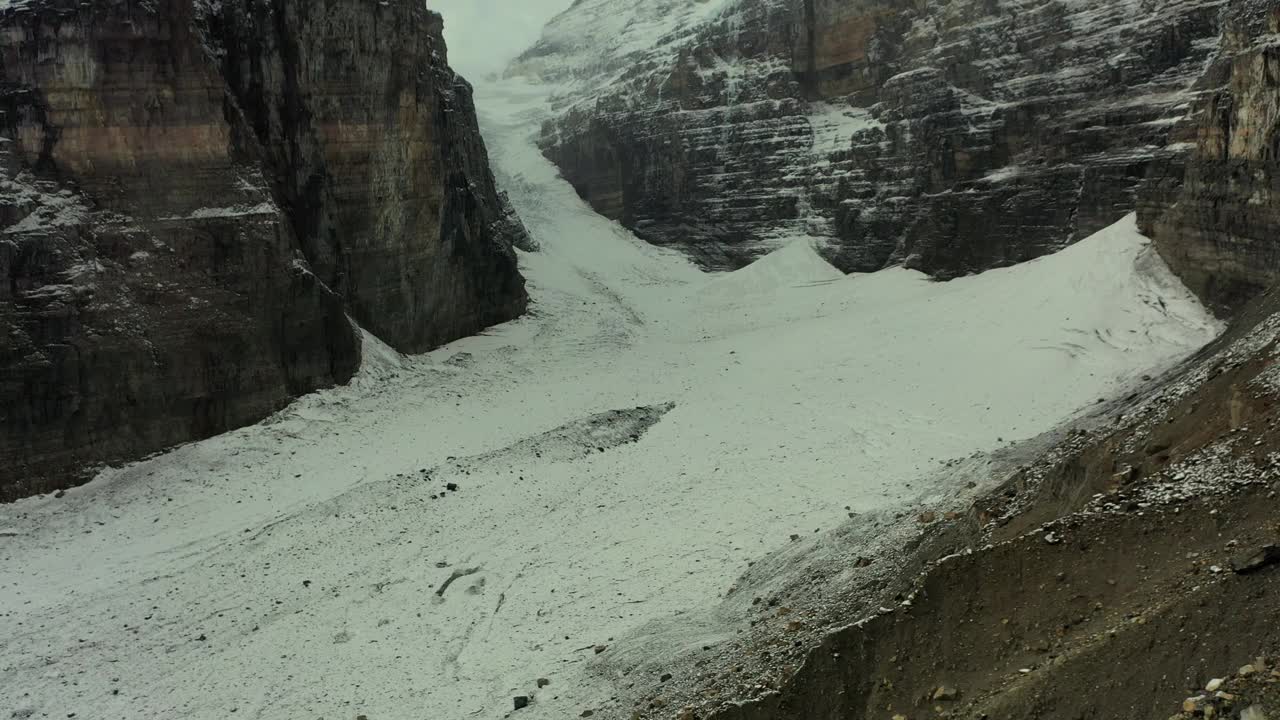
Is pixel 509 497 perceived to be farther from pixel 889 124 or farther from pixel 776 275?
pixel 889 124

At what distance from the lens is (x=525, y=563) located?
15.9 metres

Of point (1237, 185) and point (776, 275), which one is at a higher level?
point (1237, 185)

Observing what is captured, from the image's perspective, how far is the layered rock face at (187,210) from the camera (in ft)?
66.1

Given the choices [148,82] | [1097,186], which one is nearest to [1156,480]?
[148,82]

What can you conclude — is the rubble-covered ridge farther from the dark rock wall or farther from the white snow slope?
the dark rock wall

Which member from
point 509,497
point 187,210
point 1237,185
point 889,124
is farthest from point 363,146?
point 1237,185

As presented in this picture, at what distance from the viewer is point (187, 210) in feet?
73.4

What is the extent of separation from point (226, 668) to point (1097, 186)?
30059 millimetres

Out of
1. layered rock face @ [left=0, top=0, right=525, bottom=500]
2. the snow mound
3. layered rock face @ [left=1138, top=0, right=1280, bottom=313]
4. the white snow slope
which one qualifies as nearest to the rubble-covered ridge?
the snow mound

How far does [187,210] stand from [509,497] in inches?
452

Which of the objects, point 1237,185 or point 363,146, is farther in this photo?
point 363,146

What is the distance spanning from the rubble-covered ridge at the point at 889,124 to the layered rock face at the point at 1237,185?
4574mm

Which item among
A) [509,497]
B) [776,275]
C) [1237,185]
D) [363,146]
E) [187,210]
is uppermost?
[363,146]

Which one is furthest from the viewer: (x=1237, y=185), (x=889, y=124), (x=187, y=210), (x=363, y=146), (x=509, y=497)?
(x=889, y=124)
